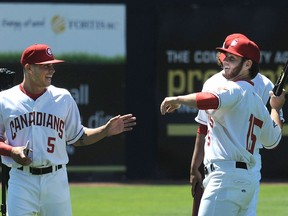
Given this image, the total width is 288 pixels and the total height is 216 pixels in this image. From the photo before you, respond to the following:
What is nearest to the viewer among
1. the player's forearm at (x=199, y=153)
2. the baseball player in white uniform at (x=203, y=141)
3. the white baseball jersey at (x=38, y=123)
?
the white baseball jersey at (x=38, y=123)

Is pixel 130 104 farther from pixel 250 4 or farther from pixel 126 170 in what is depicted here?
pixel 250 4

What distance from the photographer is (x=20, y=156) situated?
6.58 metres

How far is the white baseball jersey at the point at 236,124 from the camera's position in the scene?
6.12 meters

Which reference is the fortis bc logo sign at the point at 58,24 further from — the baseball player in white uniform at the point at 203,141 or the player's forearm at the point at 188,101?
the player's forearm at the point at 188,101

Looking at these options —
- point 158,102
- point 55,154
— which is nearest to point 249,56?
point 55,154

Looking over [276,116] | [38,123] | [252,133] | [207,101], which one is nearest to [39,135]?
[38,123]

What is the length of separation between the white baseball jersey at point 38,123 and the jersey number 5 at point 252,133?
1494 millimetres

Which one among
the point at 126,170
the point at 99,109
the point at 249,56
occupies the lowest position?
the point at 126,170

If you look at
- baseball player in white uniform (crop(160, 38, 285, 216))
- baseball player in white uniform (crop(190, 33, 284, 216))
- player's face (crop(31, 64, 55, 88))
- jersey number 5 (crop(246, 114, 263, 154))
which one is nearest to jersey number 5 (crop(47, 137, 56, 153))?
player's face (crop(31, 64, 55, 88))

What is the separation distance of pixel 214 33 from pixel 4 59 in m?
3.81

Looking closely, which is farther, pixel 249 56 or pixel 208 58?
pixel 208 58

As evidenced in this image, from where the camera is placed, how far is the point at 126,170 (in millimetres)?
16484

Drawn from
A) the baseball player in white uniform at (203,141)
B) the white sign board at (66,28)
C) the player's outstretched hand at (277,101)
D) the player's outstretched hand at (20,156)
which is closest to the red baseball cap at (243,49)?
the player's outstretched hand at (277,101)

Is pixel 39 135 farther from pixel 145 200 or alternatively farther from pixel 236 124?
pixel 145 200
